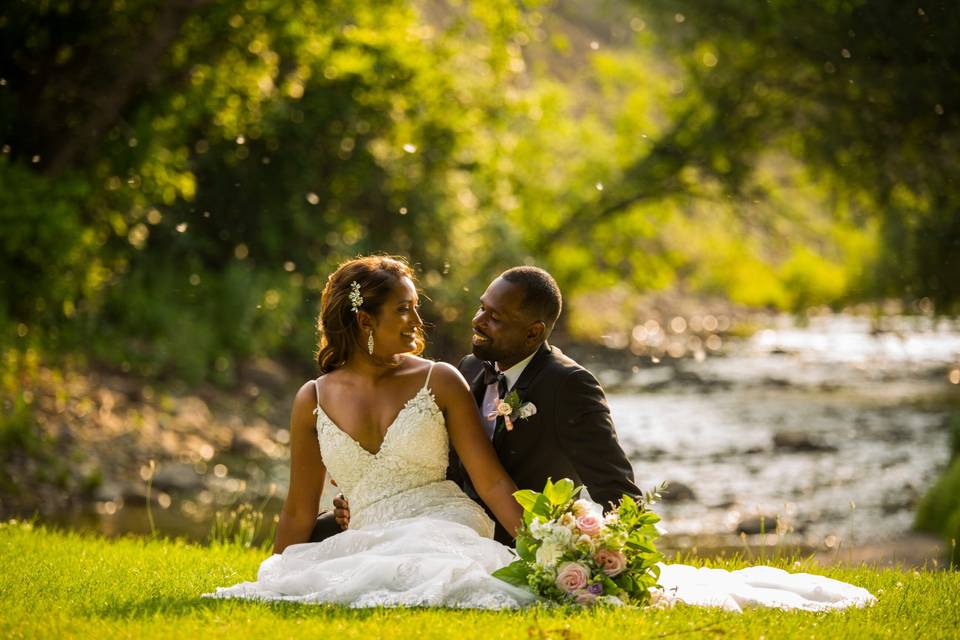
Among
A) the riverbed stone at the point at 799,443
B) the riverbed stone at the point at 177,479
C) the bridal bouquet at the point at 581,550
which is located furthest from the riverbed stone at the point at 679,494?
the bridal bouquet at the point at 581,550

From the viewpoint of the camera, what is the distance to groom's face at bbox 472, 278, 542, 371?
5910mm

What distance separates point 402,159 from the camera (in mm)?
22891

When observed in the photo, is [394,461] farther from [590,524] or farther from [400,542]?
[590,524]

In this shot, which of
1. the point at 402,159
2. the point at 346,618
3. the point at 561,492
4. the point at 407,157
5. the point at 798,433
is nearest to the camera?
the point at 346,618

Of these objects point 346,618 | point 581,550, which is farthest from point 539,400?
point 346,618

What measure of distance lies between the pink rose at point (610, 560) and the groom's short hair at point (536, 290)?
1149mm

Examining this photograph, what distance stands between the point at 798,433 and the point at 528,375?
13.8 metres

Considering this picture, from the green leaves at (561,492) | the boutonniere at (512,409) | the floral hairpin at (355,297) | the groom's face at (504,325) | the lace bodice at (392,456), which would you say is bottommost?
the green leaves at (561,492)

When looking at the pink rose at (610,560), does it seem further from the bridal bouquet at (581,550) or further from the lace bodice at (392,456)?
the lace bodice at (392,456)

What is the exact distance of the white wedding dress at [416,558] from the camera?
5.43 meters

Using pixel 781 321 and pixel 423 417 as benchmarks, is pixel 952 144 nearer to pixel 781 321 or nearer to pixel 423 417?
pixel 423 417

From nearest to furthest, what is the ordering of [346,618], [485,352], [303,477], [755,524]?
[346,618] < [485,352] < [303,477] < [755,524]

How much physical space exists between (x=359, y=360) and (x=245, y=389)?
1515cm

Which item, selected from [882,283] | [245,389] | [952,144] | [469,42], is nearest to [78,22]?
[245,389]
